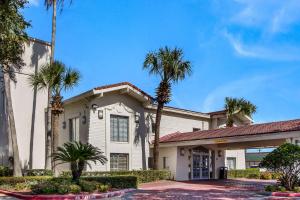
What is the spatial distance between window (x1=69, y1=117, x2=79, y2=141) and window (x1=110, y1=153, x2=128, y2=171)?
294 centimetres

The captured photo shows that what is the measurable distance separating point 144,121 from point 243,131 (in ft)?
26.1

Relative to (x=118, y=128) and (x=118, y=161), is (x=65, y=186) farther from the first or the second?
(x=118, y=128)

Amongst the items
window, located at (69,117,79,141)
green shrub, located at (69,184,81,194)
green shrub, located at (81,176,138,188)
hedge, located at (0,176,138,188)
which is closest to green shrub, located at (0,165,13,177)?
hedge, located at (0,176,138,188)

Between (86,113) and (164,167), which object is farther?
(164,167)

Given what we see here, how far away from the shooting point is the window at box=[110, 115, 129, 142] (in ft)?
92.5

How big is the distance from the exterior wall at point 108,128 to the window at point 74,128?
36 centimetres

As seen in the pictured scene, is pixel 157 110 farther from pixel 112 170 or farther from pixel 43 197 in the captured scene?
pixel 43 197

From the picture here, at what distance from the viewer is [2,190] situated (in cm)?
2020

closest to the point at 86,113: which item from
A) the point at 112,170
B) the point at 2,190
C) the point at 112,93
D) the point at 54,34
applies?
the point at 112,93

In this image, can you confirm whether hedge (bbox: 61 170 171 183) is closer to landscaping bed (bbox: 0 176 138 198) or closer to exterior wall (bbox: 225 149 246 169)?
landscaping bed (bbox: 0 176 138 198)

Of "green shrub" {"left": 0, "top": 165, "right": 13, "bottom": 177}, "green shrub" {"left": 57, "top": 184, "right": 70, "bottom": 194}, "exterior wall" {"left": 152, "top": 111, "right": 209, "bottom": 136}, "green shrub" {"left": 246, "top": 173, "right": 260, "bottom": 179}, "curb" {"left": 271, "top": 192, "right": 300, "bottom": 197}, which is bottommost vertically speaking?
"green shrub" {"left": 246, "top": 173, "right": 260, "bottom": 179}

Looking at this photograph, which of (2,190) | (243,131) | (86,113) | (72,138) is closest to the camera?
(2,190)

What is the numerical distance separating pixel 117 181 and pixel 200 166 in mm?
11241

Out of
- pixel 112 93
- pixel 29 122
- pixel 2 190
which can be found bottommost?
pixel 2 190
